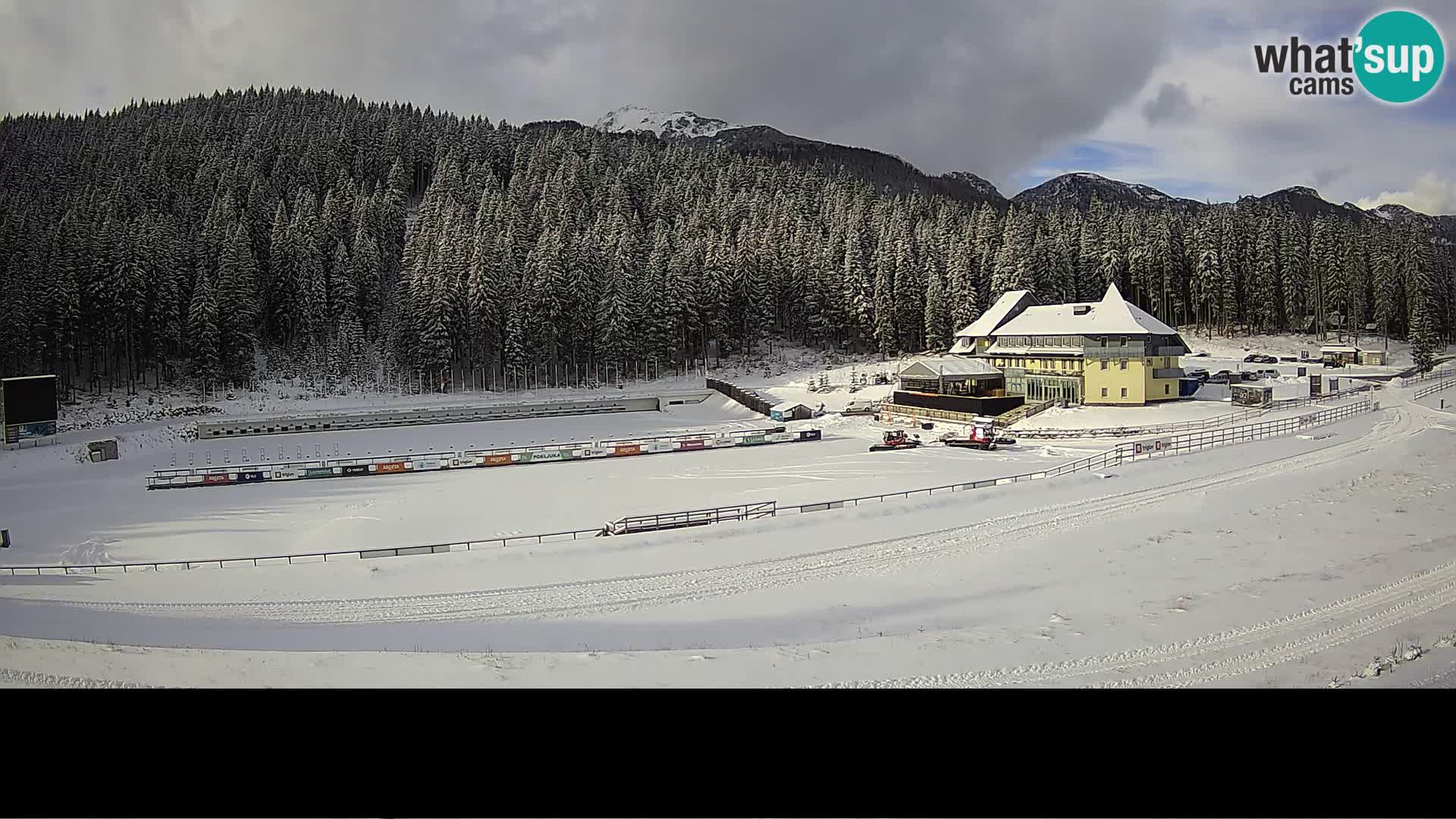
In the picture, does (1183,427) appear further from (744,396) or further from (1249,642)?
(744,396)

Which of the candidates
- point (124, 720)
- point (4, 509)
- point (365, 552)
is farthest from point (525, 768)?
point (4, 509)

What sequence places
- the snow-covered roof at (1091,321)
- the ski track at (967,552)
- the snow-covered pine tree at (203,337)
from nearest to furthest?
the ski track at (967,552), the snow-covered roof at (1091,321), the snow-covered pine tree at (203,337)

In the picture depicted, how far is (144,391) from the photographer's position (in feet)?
122

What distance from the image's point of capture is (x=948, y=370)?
29719mm

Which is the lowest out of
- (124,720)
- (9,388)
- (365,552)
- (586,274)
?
(365,552)

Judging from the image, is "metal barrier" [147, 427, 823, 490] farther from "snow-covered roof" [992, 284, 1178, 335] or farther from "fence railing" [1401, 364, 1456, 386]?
"fence railing" [1401, 364, 1456, 386]

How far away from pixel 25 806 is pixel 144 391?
137 feet

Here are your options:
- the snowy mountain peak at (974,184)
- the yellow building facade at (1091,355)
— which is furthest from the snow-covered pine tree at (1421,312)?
the snowy mountain peak at (974,184)

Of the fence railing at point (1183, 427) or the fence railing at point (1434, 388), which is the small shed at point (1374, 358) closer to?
the fence railing at point (1434, 388)

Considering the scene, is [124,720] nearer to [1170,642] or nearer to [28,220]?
[1170,642]

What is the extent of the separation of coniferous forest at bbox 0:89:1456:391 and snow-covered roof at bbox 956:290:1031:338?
6.83 metres

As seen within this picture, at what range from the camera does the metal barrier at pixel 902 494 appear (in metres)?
12.6

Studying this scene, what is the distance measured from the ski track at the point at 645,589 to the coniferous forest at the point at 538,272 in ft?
75.4

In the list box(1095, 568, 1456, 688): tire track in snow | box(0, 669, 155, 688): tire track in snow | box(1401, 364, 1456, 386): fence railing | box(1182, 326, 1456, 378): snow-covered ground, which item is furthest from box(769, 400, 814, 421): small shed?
box(0, 669, 155, 688): tire track in snow
